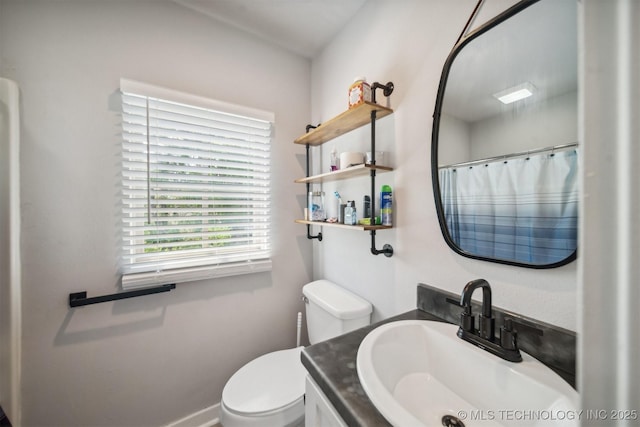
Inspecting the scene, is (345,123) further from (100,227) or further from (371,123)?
(100,227)

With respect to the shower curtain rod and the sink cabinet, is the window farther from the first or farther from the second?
the shower curtain rod

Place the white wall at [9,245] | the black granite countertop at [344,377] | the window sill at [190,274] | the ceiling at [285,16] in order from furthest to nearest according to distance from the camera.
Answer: the ceiling at [285,16]
the window sill at [190,274]
the white wall at [9,245]
the black granite countertop at [344,377]

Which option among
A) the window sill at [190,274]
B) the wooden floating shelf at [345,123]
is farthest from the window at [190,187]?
the wooden floating shelf at [345,123]

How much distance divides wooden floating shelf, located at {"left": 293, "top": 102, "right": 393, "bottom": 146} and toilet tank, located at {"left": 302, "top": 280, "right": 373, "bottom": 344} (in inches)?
36.0

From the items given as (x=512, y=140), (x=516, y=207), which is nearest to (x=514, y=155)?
(x=512, y=140)

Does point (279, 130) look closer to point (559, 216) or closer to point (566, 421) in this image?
point (559, 216)

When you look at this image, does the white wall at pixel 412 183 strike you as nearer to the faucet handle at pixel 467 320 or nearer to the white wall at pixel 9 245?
the faucet handle at pixel 467 320

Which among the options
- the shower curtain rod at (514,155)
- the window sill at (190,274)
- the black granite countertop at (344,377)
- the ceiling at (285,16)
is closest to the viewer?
the black granite countertop at (344,377)

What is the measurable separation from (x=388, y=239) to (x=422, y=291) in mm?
273

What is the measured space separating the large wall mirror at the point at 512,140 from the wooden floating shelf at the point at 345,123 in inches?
10.7

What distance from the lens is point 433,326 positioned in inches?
32.4

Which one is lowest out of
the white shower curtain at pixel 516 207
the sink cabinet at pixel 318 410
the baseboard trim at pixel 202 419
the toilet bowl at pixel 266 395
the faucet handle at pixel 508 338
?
the baseboard trim at pixel 202 419

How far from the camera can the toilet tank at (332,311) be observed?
1.16 metres

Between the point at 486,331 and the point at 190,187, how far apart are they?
4.64ft
